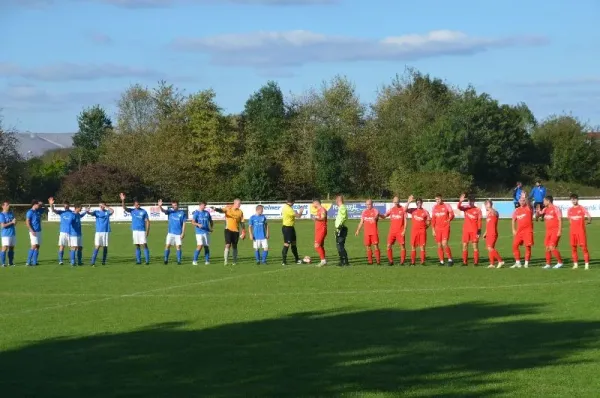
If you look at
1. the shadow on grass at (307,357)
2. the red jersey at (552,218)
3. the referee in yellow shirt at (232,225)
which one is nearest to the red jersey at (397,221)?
the red jersey at (552,218)

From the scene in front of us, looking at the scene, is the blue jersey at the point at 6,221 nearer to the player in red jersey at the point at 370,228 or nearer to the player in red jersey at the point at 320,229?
the player in red jersey at the point at 320,229

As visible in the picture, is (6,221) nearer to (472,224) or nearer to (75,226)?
(75,226)

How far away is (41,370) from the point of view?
38.0ft

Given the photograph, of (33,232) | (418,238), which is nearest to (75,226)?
(33,232)

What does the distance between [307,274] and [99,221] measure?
26.9ft

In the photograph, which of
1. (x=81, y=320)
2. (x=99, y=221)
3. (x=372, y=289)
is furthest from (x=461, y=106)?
(x=81, y=320)

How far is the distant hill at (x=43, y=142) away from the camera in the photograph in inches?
4815

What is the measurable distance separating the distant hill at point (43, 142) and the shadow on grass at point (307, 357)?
108997 millimetres

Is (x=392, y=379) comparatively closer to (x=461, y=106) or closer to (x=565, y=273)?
(x=565, y=273)

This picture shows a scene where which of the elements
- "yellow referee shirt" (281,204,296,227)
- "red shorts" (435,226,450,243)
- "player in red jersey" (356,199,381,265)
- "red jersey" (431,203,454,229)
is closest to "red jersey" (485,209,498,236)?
"red jersey" (431,203,454,229)

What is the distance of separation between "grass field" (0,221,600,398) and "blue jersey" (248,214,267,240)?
11.3 feet

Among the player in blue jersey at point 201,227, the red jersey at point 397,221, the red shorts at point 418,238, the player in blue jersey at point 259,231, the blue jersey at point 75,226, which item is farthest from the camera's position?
the blue jersey at point 75,226

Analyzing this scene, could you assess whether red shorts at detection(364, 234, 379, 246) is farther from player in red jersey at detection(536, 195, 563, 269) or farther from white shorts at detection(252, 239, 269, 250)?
player in red jersey at detection(536, 195, 563, 269)

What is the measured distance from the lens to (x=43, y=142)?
417ft
